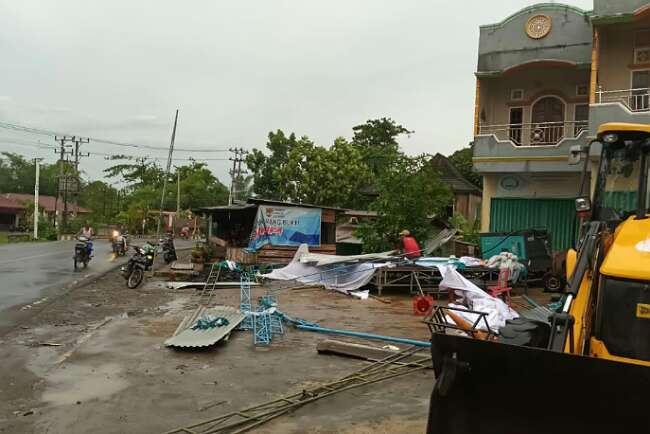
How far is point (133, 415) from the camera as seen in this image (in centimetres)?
501

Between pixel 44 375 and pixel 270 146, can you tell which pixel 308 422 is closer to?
pixel 44 375

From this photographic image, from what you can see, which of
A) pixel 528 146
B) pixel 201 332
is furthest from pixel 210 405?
pixel 528 146

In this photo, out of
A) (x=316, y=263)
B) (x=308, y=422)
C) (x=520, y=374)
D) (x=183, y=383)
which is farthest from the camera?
(x=316, y=263)

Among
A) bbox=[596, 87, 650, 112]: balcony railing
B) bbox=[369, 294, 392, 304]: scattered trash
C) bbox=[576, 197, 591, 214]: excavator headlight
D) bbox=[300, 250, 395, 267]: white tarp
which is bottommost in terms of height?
bbox=[369, 294, 392, 304]: scattered trash

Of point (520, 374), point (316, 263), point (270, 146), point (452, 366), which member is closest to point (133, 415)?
point (452, 366)

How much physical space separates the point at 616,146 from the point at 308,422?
12.2 ft

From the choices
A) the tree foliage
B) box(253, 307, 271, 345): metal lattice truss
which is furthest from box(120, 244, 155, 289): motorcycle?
the tree foliage

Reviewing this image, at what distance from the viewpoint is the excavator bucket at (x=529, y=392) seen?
2953mm

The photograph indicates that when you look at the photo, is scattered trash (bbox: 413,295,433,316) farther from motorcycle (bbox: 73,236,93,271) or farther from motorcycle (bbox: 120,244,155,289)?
motorcycle (bbox: 73,236,93,271)

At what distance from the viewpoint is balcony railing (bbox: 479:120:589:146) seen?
18344 millimetres

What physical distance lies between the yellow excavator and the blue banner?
1495cm

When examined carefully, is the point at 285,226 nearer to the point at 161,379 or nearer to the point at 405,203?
the point at 405,203

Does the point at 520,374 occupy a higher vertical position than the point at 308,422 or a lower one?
higher

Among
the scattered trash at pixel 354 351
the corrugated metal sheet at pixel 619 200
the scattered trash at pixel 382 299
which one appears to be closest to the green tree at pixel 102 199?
the scattered trash at pixel 382 299
